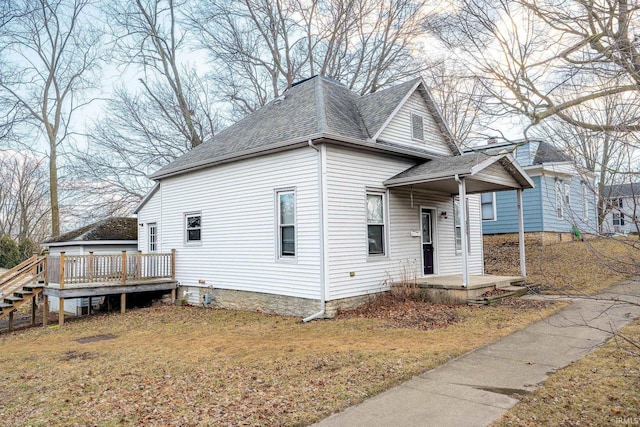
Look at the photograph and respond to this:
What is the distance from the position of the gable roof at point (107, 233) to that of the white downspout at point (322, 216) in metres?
11.9

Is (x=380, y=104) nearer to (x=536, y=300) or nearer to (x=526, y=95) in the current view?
(x=526, y=95)

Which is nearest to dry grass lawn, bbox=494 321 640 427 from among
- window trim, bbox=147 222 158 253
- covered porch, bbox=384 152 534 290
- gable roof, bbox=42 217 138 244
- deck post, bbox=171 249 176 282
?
covered porch, bbox=384 152 534 290

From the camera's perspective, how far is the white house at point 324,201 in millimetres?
Answer: 10008

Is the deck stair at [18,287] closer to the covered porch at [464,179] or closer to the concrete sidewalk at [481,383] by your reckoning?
the covered porch at [464,179]

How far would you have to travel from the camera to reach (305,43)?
23281 millimetres

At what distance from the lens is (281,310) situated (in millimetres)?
10688

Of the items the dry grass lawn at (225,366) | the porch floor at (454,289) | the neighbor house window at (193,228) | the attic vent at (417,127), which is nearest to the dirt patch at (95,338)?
the dry grass lawn at (225,366)

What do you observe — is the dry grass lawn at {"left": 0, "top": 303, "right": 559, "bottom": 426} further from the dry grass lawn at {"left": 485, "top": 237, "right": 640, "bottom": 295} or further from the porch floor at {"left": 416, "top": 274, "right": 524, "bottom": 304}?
the dry grass lawn at {"left": 485, "top": 237, "right": 640, "bottom": 295}

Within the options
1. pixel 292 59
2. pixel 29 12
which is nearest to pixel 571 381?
pixel 292 59

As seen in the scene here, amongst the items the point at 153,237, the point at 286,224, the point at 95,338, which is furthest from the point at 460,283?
the point at 153,237

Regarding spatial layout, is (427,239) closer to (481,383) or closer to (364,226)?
(364,226)

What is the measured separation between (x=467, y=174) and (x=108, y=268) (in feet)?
34.2

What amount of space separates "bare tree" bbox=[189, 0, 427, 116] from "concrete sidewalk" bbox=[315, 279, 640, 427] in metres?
17.6

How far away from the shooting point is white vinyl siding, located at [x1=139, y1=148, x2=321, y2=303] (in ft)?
33.3
